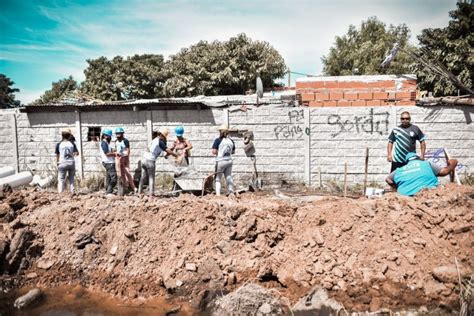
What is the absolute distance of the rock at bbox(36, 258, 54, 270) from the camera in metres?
5.48

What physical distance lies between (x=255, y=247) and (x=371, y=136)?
17.7 ft

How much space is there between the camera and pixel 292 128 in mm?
9578

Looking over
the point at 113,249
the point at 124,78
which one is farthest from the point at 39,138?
the point at 124,78

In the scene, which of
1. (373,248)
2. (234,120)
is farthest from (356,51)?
(373,248)

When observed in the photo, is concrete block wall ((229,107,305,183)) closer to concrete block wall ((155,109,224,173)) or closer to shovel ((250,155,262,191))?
shovel ((250,155,262,191))

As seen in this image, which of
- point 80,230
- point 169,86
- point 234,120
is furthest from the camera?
point 169,86

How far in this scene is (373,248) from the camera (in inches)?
186

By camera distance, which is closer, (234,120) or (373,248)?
(373,248)

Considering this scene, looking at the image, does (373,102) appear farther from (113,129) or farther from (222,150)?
(113,129)

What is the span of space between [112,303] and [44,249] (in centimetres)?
171

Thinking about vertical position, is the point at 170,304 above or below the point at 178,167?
below

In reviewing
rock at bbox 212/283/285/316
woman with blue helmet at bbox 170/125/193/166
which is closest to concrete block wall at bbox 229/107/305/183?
woman with blue helmet at bbox 170/125/193/166

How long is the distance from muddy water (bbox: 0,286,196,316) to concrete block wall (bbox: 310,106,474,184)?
587 centimetres

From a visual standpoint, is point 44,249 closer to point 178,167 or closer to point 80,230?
point 80,230
